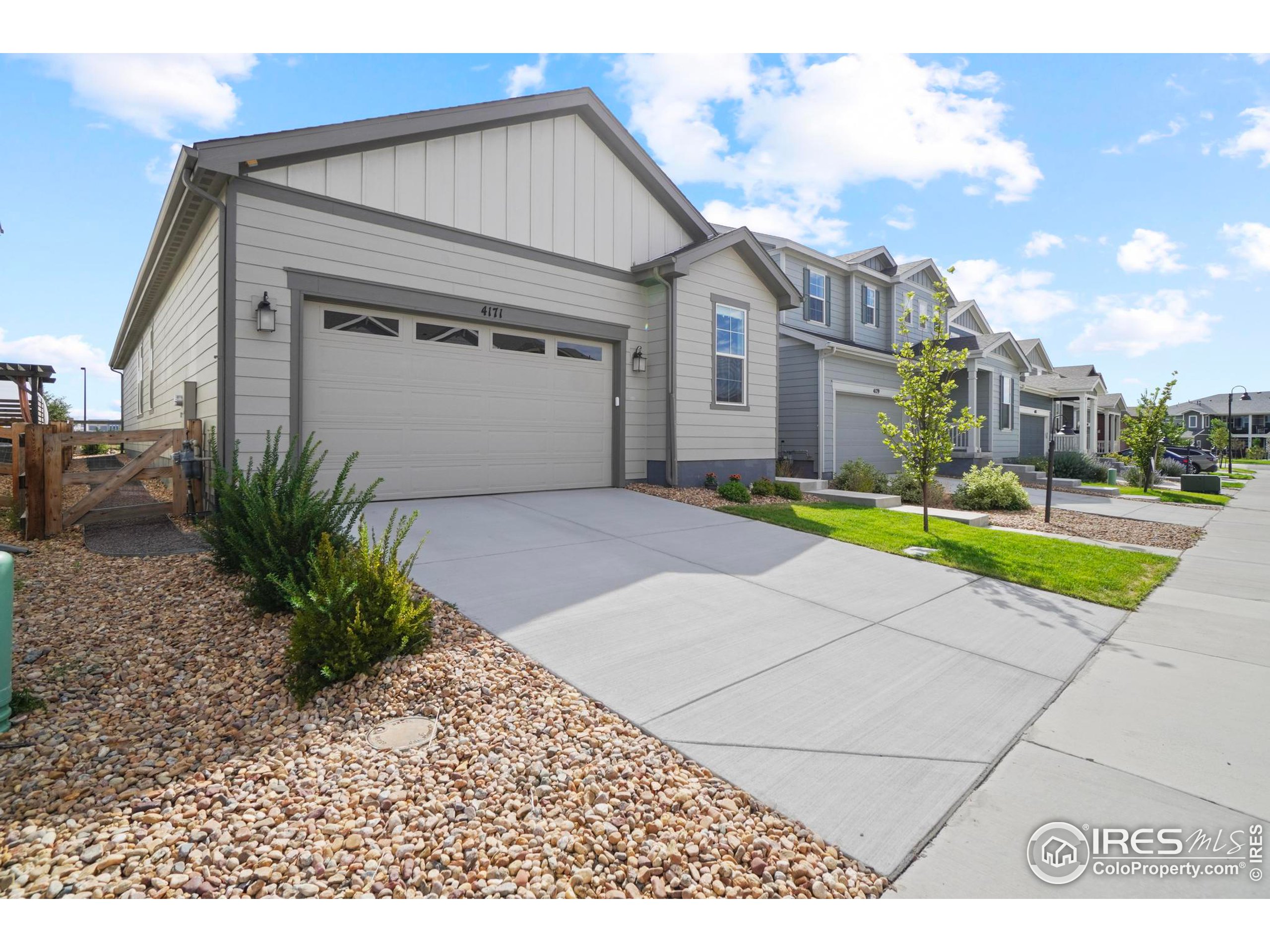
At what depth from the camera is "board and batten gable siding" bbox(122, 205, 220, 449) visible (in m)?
7.26

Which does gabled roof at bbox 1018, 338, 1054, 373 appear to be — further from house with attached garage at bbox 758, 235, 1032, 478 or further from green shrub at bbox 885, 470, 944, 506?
green shrub at bbox 885, 470, 944, 506

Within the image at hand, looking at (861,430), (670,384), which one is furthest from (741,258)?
(861,430)

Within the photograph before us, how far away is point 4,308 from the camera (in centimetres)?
1127

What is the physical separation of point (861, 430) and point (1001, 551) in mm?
9383

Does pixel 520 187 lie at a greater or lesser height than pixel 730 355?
greater

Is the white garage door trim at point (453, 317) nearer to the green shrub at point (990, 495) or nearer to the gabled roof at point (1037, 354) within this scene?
the green shrub at point (990, 495)

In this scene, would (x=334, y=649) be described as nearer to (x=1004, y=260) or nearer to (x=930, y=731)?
(x=930, y=731)

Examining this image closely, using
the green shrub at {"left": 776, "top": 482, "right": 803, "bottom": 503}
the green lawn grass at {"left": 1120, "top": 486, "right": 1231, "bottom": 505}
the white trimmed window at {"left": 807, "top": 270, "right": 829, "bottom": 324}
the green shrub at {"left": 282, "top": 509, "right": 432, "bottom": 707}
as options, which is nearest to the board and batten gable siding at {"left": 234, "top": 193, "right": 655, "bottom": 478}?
the green shrub at {"left": 282, "top": 509, "right": 432, "bottom": 707}

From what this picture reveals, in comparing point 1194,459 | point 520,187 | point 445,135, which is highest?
point 445,135

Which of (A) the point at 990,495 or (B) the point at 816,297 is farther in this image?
(B) the point at 816,297

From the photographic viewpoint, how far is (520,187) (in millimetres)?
9180

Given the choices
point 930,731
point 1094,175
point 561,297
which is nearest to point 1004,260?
point 1094,175

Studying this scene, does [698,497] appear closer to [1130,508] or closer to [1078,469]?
[1130,508]

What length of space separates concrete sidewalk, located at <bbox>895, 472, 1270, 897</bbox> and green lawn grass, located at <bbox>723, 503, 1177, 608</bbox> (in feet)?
3.89
